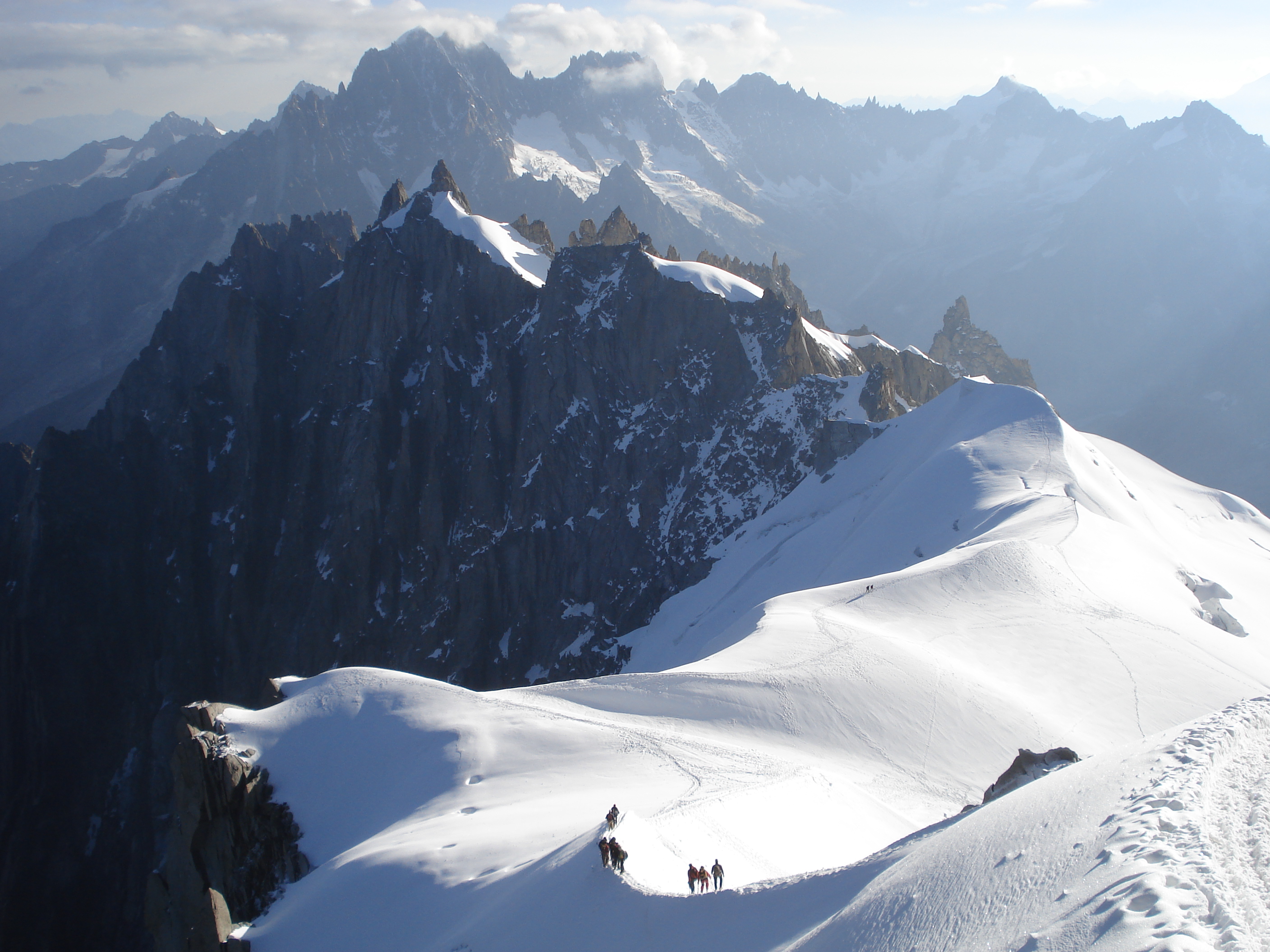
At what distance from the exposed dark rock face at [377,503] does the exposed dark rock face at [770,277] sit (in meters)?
30.1

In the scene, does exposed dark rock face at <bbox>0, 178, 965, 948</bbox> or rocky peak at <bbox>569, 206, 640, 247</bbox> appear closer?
exposed dark rock face at <bbox>0, 178, 965, 948</bbox>

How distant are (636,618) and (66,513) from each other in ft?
222

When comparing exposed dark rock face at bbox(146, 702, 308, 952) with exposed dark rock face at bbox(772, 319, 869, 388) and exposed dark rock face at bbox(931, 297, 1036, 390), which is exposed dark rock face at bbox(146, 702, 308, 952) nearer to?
exposed dark rock face at bbox(772, 319, 869, 388)

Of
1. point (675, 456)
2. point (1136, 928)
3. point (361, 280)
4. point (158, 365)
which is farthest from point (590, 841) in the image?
point (158, 365)

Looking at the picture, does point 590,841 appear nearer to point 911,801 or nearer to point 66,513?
point 911,801

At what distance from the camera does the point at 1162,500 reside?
61.3 meters

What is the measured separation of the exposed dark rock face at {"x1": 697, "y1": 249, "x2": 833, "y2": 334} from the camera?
115 metres

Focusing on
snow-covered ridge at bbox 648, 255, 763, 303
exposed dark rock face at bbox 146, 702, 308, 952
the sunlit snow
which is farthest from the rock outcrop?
exposed dark rock face at bbox 146, 702, 308, 952

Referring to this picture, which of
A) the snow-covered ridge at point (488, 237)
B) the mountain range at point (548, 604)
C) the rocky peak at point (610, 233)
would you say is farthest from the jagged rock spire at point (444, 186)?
the rocky peak at point (610, 233)

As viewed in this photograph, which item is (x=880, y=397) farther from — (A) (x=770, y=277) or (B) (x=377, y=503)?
(A) (x=770, y=277)

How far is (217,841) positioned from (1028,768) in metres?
24.6

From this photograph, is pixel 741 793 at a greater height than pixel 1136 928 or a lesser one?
lesser

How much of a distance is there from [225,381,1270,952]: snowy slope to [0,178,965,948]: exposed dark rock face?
1181 inches

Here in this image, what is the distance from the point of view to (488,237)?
9581 cm
